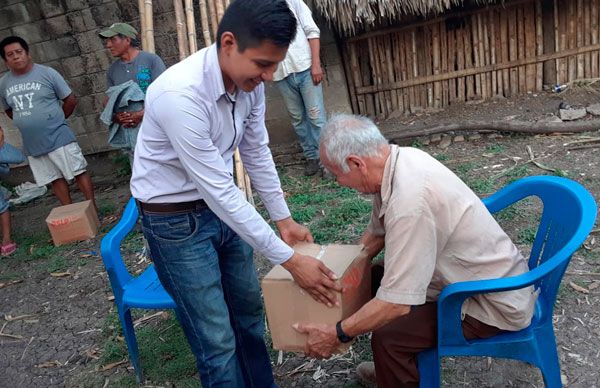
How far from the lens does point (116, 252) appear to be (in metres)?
2.75

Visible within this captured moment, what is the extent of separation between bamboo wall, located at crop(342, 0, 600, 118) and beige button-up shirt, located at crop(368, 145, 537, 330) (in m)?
4.39

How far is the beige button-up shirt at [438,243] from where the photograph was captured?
179 centimetres

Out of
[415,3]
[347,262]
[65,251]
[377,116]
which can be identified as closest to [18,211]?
[65,251]

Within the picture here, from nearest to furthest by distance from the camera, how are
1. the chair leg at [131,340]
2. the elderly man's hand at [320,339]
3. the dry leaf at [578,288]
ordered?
the elderly man's hand at [320,339] < the chair leg at [131,340] < the dry leaf at [578,288]

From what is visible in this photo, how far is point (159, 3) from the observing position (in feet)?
19.7

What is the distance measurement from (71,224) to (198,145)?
156 inches

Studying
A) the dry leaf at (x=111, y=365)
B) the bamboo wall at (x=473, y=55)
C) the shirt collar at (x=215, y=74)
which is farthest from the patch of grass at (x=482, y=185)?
the shirt collar at (x=215, y=74)

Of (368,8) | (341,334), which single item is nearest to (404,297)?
(341,334)

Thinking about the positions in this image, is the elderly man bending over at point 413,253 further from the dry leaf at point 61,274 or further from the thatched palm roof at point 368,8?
the thatched palm roof at point 368,8

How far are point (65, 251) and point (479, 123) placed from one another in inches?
173

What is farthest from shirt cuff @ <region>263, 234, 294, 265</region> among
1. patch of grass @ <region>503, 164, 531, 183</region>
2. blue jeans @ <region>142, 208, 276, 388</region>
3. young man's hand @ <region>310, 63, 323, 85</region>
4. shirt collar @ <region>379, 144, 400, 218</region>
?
young man's hand @ <region>310, 63, 323, 85</region>

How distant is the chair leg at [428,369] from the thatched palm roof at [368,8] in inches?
158

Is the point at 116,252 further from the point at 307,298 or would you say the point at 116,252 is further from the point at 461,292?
the point at 461,292

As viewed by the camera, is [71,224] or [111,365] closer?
[111,365]
